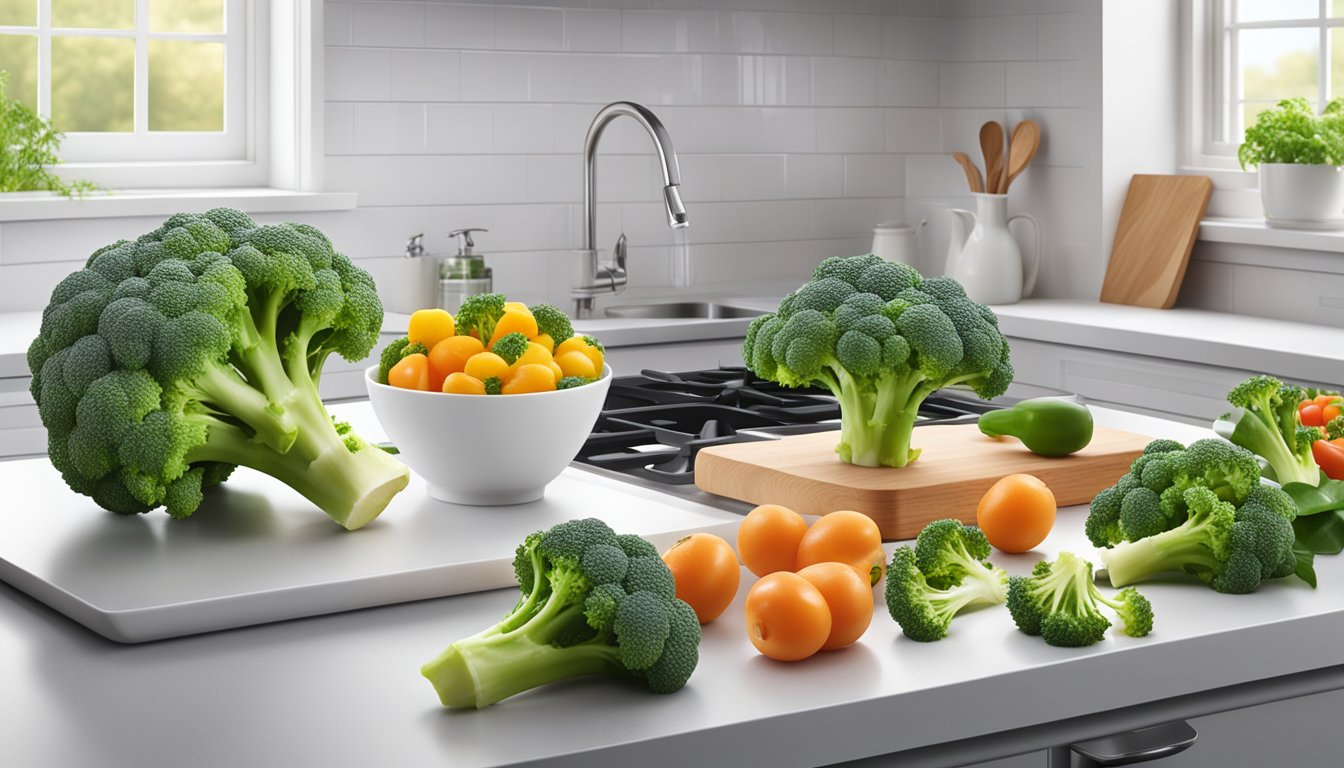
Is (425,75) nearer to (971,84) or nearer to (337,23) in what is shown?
(337,23)

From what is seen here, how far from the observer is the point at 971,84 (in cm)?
448

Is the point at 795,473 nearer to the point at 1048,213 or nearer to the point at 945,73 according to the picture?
the point at 1048,213

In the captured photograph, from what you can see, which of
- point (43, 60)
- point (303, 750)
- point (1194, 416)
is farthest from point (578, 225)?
point (303, 750)

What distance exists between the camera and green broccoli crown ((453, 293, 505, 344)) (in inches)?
58.9

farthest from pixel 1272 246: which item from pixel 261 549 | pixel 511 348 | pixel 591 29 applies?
pixel 261 549

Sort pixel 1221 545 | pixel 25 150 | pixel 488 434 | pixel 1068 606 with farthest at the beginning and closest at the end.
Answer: pixel 25 150, pixel 488 434, pixel 1221 545, pixel 1068 606

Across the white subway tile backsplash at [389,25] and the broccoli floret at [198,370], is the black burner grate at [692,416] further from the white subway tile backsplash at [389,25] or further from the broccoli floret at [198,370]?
the white subway tile backsplash at [389,25]

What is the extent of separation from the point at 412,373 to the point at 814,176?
3181 mm

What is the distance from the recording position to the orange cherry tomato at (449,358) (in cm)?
146

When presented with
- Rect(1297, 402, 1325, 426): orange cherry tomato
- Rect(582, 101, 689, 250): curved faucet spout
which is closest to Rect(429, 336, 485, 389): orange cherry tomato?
Rect(1297, 402, 1325, 426): orange cherry tomato

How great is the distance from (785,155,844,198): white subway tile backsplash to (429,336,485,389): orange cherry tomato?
308 centimetres

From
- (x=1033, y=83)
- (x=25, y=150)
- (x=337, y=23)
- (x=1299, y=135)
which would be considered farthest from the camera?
(x=1033, y=83)

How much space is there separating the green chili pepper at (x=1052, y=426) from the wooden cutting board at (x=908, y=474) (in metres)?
0.01

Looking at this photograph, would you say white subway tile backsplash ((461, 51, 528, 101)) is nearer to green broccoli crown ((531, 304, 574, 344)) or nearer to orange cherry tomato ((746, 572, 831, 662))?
green broccoli crown ((531, 304, 574, 344))
